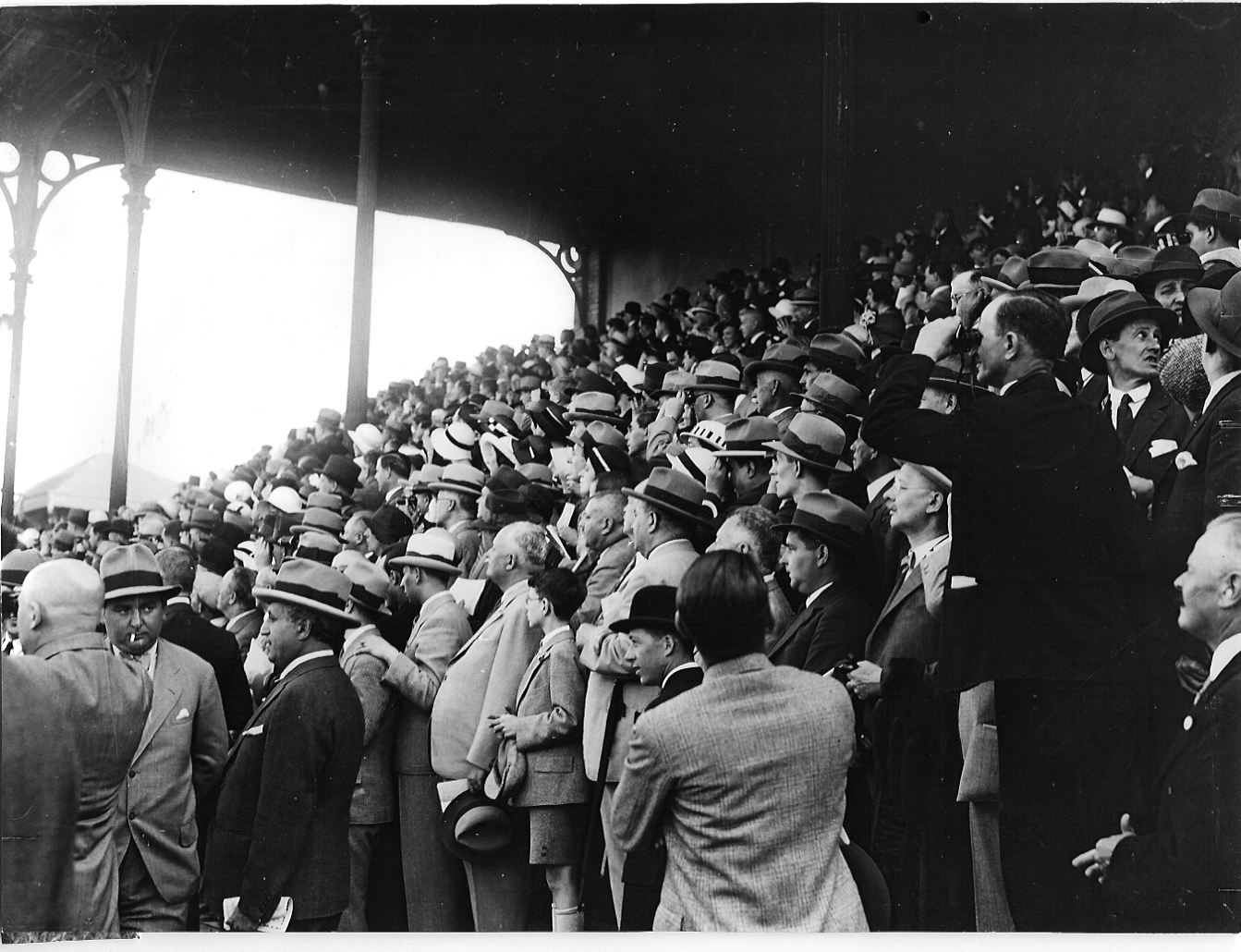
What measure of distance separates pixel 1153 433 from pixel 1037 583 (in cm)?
79

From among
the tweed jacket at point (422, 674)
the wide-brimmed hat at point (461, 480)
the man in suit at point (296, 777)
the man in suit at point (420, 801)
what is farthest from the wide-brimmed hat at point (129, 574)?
the wide-brimmed hat at point (461, 480)

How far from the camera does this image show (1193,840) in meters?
5.36

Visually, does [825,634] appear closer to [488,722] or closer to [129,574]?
[488,722]

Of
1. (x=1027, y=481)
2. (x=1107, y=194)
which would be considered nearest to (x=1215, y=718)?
(x=1027, y=481)

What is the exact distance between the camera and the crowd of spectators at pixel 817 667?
5.11 metres

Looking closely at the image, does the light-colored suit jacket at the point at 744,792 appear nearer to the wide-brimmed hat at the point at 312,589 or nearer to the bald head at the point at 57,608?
the wide-brimmed hat at the point at 312,589

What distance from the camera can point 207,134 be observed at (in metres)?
7.27

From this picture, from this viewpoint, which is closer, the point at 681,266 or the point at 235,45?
the point at 235,45

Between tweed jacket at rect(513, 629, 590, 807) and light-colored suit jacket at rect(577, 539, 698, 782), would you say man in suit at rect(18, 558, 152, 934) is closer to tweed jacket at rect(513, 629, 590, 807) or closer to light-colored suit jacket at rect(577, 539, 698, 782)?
tweed jacket at rect(513, 629, 590, 807)

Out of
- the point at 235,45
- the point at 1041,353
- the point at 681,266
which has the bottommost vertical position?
the point at 1041,353

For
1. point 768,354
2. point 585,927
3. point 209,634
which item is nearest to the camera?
point 585,927

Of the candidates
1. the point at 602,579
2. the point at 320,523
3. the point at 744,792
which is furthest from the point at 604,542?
the point at 744,792

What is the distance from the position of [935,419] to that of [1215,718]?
1.65 meters

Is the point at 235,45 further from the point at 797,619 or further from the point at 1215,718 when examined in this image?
the point at 1215,718
